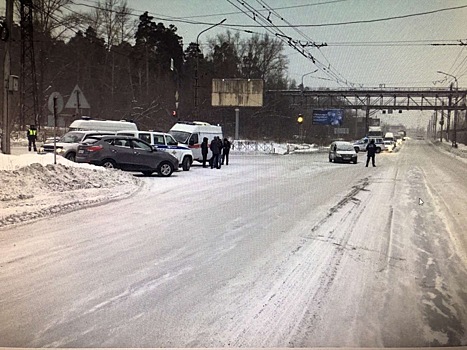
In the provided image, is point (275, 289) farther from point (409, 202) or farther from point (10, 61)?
point (10, 61)

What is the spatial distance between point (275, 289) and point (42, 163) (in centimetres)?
981

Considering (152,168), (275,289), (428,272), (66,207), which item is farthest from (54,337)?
(152,168)

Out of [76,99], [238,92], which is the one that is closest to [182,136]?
[76,99]

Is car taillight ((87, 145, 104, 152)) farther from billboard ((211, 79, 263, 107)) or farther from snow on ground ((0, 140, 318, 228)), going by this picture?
billboard ((211, 79, 263, 107))

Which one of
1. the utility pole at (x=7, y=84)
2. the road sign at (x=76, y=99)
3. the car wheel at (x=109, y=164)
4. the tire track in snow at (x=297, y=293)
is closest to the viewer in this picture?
the tire track in snow at (x=297, y=293)

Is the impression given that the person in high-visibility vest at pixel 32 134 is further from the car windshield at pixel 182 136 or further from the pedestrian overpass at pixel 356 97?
the pedestrian overpass at pixel 356 97

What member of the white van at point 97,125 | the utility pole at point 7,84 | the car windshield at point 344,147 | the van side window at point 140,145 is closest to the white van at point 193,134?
the white van at point 97,125

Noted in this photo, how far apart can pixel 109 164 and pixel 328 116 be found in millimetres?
48340

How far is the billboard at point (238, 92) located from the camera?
43312mm

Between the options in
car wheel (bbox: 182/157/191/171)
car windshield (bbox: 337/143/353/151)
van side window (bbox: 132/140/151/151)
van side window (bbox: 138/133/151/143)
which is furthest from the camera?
car windshield (bbox: 337/143/353/151)

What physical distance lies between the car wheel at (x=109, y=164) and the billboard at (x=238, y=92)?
88.5 ft

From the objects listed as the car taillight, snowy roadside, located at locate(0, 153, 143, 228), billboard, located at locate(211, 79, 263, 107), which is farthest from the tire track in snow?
billboard, located at locate(211, 79, 263, 107)

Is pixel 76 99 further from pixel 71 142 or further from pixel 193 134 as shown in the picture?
pixel 193 134

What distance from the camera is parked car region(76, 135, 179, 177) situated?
17.2 metres
